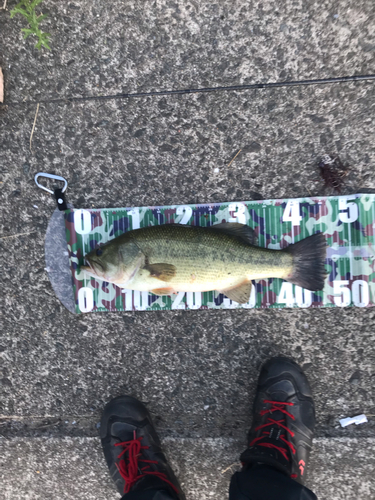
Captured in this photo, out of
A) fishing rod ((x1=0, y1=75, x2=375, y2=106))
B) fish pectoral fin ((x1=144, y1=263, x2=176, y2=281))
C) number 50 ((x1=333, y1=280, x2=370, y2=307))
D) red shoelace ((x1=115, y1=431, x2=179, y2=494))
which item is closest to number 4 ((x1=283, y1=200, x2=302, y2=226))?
number 50 ((x1=333, y1=280, x2=370, y2=307))

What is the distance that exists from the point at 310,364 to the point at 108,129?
267 cm

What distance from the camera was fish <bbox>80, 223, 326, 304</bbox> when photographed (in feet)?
7.36

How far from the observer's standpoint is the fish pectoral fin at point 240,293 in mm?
2354

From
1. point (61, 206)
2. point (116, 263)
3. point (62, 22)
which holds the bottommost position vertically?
point (116, 263)

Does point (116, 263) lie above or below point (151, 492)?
above

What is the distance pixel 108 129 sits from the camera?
261 centimetres

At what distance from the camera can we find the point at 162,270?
224 cm

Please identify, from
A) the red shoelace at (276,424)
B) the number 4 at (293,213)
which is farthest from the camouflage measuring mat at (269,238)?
the red shoelace at (276,424)

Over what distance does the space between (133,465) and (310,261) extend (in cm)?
225

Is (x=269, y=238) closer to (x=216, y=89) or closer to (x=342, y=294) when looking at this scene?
(x=342, y=294)

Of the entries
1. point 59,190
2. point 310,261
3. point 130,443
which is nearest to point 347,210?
point 310,261

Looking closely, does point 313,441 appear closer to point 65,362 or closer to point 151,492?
point 151,492

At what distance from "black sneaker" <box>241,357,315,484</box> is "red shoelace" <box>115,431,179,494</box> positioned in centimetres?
85

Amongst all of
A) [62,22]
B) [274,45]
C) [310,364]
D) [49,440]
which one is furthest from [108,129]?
[49,440]
